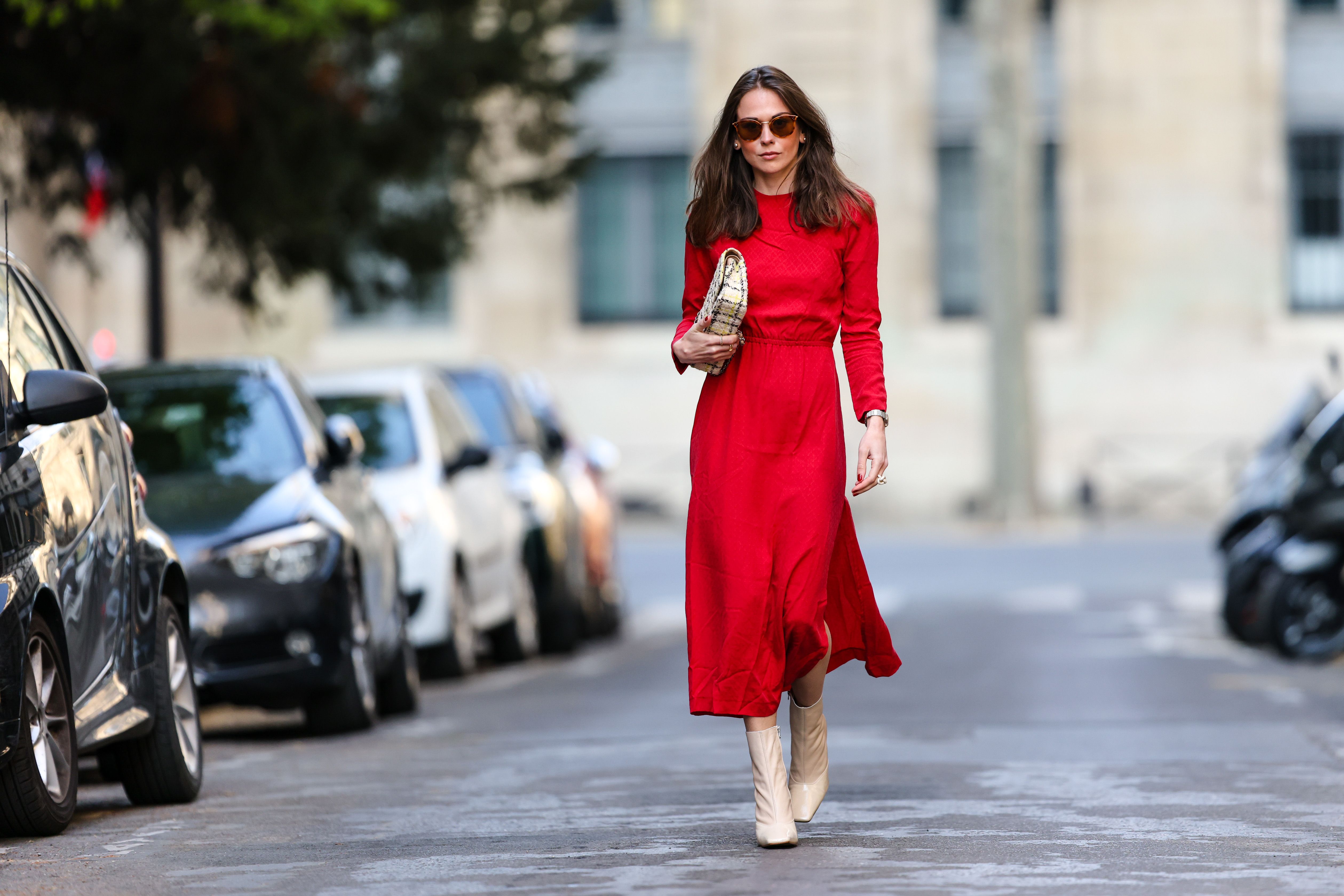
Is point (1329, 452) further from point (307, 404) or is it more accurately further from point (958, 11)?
point (958, 11)

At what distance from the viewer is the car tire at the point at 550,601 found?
17328mm

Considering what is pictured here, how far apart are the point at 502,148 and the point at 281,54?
40.1ft

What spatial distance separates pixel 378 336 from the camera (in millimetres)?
38531

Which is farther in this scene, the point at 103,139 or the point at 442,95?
the point at 442,95

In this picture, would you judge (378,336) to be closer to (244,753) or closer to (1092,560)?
(1092,560)

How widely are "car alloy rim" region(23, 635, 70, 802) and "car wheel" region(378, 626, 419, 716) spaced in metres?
4.96

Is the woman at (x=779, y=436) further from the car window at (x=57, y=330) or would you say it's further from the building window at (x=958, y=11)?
the building window at (x=958, y=11)

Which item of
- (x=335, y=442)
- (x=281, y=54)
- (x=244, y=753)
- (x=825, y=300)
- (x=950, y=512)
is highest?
(x=281, y=54)

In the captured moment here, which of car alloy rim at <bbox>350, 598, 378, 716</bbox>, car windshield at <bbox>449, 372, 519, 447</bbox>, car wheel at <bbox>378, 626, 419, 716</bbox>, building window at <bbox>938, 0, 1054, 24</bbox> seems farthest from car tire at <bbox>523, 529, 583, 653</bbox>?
building window at <bbox>938, 0, 1054, 24</bbox>

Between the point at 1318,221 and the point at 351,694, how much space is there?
92.9 feet

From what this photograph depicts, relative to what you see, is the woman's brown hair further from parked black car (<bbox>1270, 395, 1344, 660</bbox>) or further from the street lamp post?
the street lamp post

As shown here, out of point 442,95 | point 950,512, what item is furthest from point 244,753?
point 950,512

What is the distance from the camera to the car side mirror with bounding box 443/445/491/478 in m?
14.9

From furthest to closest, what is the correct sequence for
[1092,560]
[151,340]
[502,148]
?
[502,148] → [1092,560] → [151,340]
